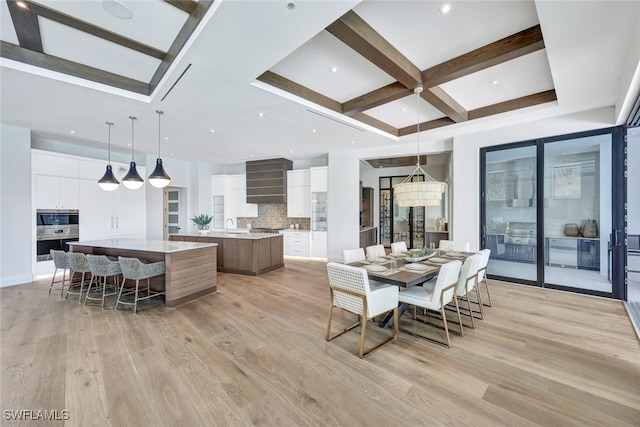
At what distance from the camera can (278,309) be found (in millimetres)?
3680

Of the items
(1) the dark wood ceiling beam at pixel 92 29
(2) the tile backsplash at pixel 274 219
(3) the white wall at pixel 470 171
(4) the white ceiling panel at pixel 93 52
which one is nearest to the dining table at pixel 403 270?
→ (3) the white wall at pixel 470 171

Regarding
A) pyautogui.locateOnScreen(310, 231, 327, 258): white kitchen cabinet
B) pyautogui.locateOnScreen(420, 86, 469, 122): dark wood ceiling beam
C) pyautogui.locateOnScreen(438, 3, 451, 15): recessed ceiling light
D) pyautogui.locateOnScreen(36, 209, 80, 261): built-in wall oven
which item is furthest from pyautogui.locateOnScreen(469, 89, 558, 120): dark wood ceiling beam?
pyautogui.locateOnScreen(36, 209, 80, 261): built-in wall oven

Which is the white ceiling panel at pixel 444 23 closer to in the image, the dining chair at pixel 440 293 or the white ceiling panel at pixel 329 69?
the white ceiling panel at pixel 329 69

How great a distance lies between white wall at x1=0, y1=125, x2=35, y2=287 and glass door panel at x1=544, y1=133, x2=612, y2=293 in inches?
366

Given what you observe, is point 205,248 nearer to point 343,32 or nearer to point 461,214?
point 343,32

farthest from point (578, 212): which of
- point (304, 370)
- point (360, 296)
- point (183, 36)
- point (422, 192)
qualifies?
point (183, 36)

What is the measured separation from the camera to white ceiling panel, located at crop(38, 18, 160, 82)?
2.56m

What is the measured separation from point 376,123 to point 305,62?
95.7 inches

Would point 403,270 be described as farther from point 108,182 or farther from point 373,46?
point 108,182

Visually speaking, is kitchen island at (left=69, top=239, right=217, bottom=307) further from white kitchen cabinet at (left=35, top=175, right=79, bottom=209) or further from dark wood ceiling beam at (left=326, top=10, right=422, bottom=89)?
dark wood ceiling beam at (left=326, top=10, right=422, bottom=89)

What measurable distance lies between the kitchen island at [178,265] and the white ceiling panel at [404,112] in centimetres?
372

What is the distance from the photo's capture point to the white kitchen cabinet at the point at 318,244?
23.9 feet

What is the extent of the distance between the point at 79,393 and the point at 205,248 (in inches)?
95.5

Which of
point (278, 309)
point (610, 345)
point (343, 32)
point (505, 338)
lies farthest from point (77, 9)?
point (610, 345)
